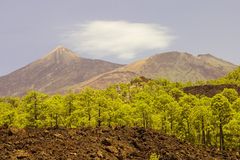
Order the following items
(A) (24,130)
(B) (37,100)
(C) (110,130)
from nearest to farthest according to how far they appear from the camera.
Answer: (A) (24,130)
(C) (110,130)
(B) (37,100)

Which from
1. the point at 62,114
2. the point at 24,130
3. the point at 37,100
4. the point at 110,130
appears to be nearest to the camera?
the point at 24,130

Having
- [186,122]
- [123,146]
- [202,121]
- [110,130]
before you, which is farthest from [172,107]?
[123,146]

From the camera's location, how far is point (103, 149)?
51594mm

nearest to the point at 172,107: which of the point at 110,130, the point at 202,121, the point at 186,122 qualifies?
the point at 186,122

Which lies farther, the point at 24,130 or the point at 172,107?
→ the point at 172,107

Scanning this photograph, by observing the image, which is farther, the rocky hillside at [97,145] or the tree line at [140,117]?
the tree line at [140,117]

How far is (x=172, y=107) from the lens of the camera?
313ft

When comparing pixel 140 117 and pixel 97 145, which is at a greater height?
pixel 97 145

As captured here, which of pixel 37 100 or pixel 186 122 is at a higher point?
pixel 37 100

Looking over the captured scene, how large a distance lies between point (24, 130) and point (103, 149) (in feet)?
40.9

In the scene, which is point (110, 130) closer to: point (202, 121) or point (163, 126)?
point (202, 121)

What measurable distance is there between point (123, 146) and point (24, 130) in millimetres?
14284

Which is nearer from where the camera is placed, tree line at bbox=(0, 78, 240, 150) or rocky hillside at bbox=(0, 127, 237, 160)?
rocky hillside at bbox=(0, 127, 237, 160)

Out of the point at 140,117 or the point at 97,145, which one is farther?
the point at 140,117
